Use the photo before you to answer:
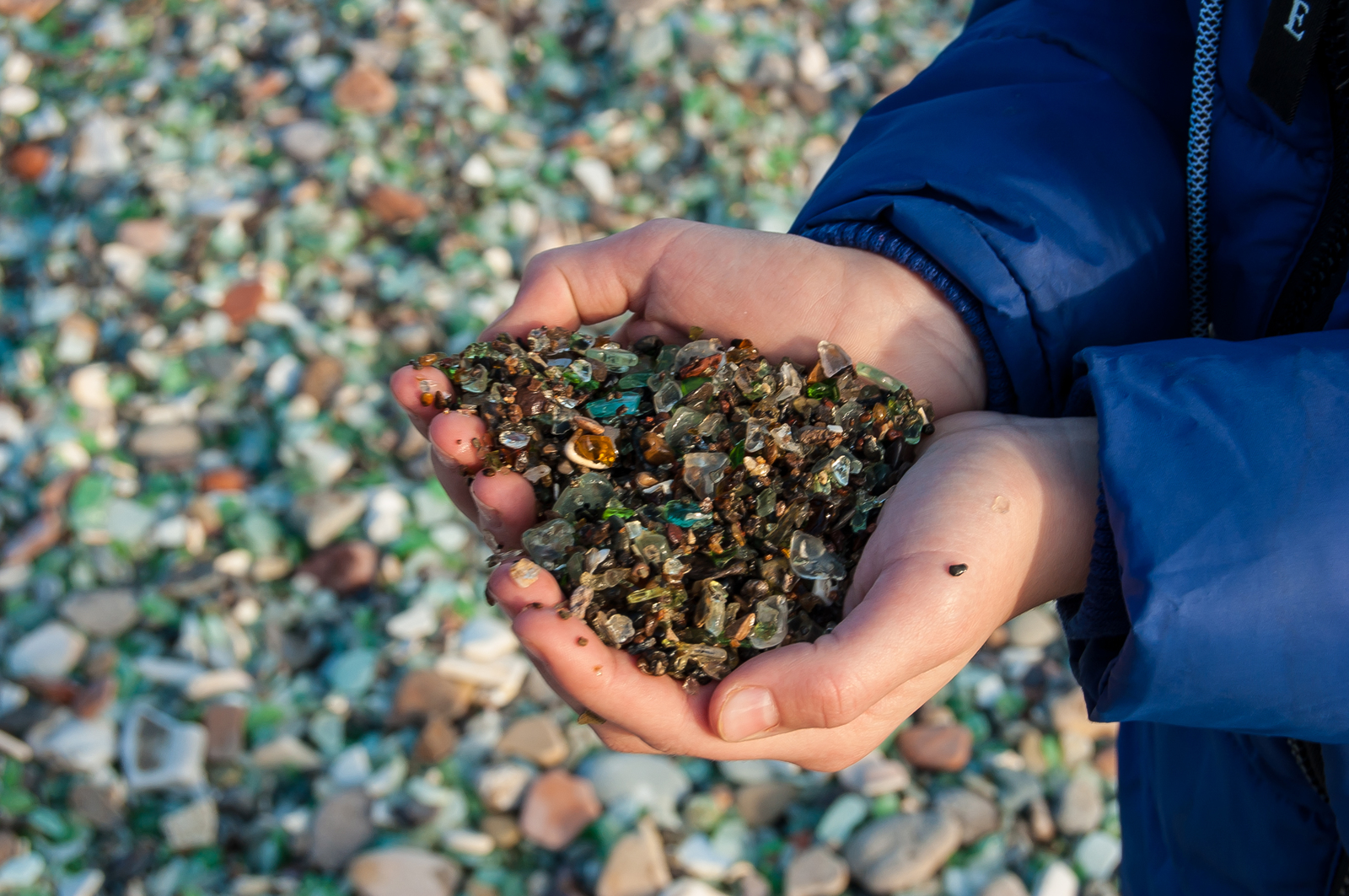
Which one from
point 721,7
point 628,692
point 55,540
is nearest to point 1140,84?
point 628,692

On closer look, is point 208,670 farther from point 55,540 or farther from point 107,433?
point 107,433

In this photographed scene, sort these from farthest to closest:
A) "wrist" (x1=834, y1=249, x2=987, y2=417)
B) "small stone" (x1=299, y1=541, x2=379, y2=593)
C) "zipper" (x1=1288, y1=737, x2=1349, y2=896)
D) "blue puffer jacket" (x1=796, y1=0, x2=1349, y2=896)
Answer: "small stone" (x1=299, y1=541, x2=379, y2=593) < "wrist" (x1=834, y1=249, x2=987, y2=417) < "zipper" (x1=1288, y1=737, x2=1349, y2=896) < "blue puffer jacket" (x1=796, y1=0, x2=1349, y2=896)

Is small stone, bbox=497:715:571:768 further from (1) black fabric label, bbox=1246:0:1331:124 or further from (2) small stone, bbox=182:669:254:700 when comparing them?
(1) black fabric label, bbox=1246:0:1331:124

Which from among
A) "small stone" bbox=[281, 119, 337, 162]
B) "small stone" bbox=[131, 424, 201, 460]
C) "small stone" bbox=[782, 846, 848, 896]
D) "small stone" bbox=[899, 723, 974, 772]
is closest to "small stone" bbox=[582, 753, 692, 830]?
"small stone" bbox=[782, 846, 848, 896]

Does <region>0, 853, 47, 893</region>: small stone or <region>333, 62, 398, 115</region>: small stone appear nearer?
<region>0, 853, 47, 893</region>: small stone

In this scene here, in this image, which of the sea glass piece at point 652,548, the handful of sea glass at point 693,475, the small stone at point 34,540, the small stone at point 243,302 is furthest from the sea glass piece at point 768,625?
the small stone at point 243,302

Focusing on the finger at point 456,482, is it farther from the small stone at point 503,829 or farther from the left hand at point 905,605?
the small stone at point 503,829

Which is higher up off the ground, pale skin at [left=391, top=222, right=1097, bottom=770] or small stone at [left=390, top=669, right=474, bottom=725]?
pale skin at [left=391, top=222, right=1097, bottom=770]
